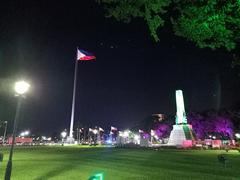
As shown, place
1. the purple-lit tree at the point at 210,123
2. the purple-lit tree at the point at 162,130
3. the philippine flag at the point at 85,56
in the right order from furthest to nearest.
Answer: the purple-lit tree at the point at 162,130
the purple-lit tree at the point at 210,123
the philippine flag at the point at 85,56

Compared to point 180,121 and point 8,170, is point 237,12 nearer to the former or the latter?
point 8,170

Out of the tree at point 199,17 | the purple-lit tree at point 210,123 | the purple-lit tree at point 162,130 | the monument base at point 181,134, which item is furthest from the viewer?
the purple-lit tree at point 162,130

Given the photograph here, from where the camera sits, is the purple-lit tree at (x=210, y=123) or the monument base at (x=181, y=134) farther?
the purple-lit tree at (x=210, y=123)

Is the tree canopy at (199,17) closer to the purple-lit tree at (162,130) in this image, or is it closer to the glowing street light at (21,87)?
the glowing street light at (21,87)

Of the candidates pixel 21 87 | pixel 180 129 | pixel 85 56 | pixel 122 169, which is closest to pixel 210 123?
pixel 180 129

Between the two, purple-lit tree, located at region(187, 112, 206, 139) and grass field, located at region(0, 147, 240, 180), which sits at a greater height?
purple-lit tree, located at region(187, 112, 206, 139)

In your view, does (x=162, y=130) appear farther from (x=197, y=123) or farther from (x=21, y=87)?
(x=21, y=87)

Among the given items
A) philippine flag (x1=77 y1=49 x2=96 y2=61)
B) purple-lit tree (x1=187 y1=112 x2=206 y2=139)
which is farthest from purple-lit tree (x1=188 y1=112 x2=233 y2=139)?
philippine flag (x1=77 y1=49 x2=96 y2=61)

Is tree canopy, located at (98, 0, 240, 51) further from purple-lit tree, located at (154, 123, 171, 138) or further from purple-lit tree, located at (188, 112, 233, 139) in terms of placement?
purple-lit tree, located at (154, 123, 171, 138)

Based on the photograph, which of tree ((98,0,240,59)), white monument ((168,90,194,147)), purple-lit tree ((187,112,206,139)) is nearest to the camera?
tree ((98,0,240,59))

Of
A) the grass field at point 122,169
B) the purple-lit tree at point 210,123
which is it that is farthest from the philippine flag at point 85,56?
the purple-lit tree at point 210,123

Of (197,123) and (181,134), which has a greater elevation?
(197,123)

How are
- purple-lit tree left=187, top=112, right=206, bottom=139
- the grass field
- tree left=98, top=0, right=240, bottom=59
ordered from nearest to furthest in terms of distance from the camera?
tree left=98, top=0, right=240, bottom=59 → the grass field → purple-lit tree left=187, top=112, right=206, bottom=139

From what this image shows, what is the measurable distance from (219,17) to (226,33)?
1356 millimetres
